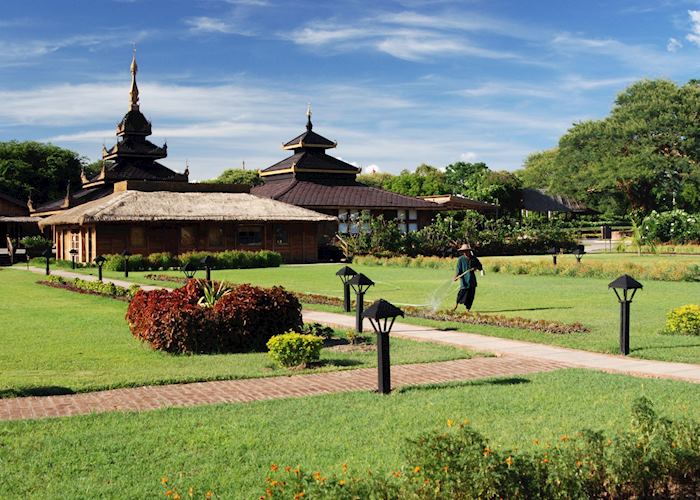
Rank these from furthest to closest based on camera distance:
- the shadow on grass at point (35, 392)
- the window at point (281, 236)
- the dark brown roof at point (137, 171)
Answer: the dark brown roof at point (137, 171)
the window at point (281, 236)
the shadow on grass at point (35, 392)

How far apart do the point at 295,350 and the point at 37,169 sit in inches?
2583

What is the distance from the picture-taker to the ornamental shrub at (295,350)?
412 inches

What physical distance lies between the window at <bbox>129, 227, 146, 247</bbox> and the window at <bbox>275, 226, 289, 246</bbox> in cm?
712

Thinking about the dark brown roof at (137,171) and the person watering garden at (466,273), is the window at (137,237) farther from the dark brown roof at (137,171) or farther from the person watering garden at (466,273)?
the person watering garden at (466,273)

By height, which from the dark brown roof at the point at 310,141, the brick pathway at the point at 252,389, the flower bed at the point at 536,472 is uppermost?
the dark brown roof at the point at 310,141

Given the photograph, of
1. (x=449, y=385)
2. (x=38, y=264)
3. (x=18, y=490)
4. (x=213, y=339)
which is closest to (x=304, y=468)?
(x=18, y=490)

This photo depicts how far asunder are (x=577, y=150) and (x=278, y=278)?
52.0 m

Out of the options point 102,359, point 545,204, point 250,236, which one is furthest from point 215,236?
point 545,204

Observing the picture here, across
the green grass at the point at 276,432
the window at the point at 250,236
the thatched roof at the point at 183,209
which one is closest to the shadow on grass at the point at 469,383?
the green grass at the point at 276,432

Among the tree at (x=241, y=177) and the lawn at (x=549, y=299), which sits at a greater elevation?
the tree at (x=241, y=177)

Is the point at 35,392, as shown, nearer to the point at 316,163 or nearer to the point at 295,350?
the point at 295,350

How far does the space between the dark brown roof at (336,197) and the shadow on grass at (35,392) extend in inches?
1546

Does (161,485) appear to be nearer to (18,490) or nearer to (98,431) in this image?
(18,490)

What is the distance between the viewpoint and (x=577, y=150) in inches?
2953
